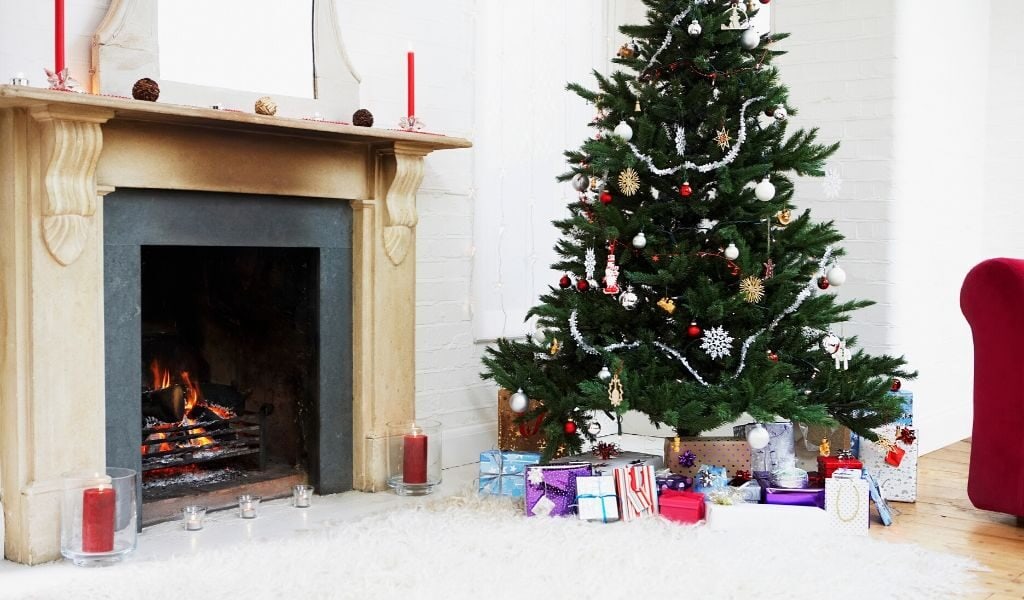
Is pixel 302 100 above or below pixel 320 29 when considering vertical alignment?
below

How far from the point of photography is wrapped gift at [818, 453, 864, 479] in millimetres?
3338

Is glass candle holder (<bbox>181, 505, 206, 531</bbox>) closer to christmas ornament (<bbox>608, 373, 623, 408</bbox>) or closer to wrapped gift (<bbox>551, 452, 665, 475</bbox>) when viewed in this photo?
wrapped gift (<bbox>551, 452, 665, 475</bbox>)

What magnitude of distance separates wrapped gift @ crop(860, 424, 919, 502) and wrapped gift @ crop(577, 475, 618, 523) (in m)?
0.95

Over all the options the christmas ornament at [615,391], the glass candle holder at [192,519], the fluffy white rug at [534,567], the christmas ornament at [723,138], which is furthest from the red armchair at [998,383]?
the glass candle holder at [192,519]

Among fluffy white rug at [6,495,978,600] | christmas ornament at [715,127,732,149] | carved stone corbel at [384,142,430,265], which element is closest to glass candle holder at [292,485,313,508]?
fluffy white rug at [6,495,978,600]

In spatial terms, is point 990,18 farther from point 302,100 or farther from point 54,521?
point 54,521

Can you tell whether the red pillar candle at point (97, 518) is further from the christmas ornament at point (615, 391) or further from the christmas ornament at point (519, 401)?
the christmas ornament at point (615, 391)

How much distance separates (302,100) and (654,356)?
1.33 metres

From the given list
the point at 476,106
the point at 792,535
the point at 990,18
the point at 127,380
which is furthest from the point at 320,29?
the point at 990,18

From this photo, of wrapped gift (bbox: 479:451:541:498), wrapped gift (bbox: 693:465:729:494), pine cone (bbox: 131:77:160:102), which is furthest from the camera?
wrapped gift (bbox: 479:451:541:498)

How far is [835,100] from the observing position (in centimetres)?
448

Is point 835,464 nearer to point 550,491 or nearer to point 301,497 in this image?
point 550,491

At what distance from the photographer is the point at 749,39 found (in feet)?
11.1

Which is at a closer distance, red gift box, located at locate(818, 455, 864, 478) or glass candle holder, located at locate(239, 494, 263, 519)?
glass candle holder, located at locate(239, 494, 263, 519)
